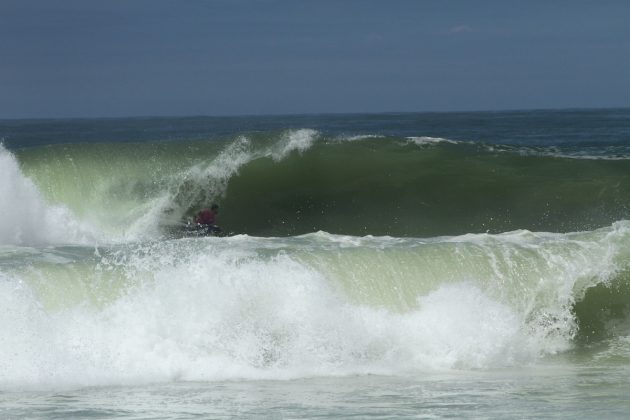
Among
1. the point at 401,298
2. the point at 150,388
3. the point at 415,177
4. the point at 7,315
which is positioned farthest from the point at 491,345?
the point at 415,177

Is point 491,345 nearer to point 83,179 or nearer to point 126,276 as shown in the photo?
point 126,276

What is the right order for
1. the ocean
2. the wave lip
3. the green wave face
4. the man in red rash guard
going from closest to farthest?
the ocean → the wave lip → the man in red rash guard → the green wave face

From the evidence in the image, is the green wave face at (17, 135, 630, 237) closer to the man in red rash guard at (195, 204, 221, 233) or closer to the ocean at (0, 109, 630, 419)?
the ocean at (0, 109, 630, 419)

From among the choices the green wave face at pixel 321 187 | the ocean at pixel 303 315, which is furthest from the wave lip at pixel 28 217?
the green wave face at pixel 321 187

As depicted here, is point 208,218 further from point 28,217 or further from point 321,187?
point 321,187

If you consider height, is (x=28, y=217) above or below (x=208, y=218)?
above

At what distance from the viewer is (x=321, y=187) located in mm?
21047

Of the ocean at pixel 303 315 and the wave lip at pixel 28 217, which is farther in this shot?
the wave lip at pixel 28 217

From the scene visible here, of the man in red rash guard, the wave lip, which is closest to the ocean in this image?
the wave lip

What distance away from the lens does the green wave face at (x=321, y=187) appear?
18.9m

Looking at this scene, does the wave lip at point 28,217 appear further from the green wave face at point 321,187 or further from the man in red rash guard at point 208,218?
the man in red rash guard at point 208,218

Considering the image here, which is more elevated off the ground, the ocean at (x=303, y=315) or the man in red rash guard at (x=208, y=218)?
the man in red rash guard at (x=208, y=218)

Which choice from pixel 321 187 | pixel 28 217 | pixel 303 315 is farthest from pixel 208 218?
pixel 303 315

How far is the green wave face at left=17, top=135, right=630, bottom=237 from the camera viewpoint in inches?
744
